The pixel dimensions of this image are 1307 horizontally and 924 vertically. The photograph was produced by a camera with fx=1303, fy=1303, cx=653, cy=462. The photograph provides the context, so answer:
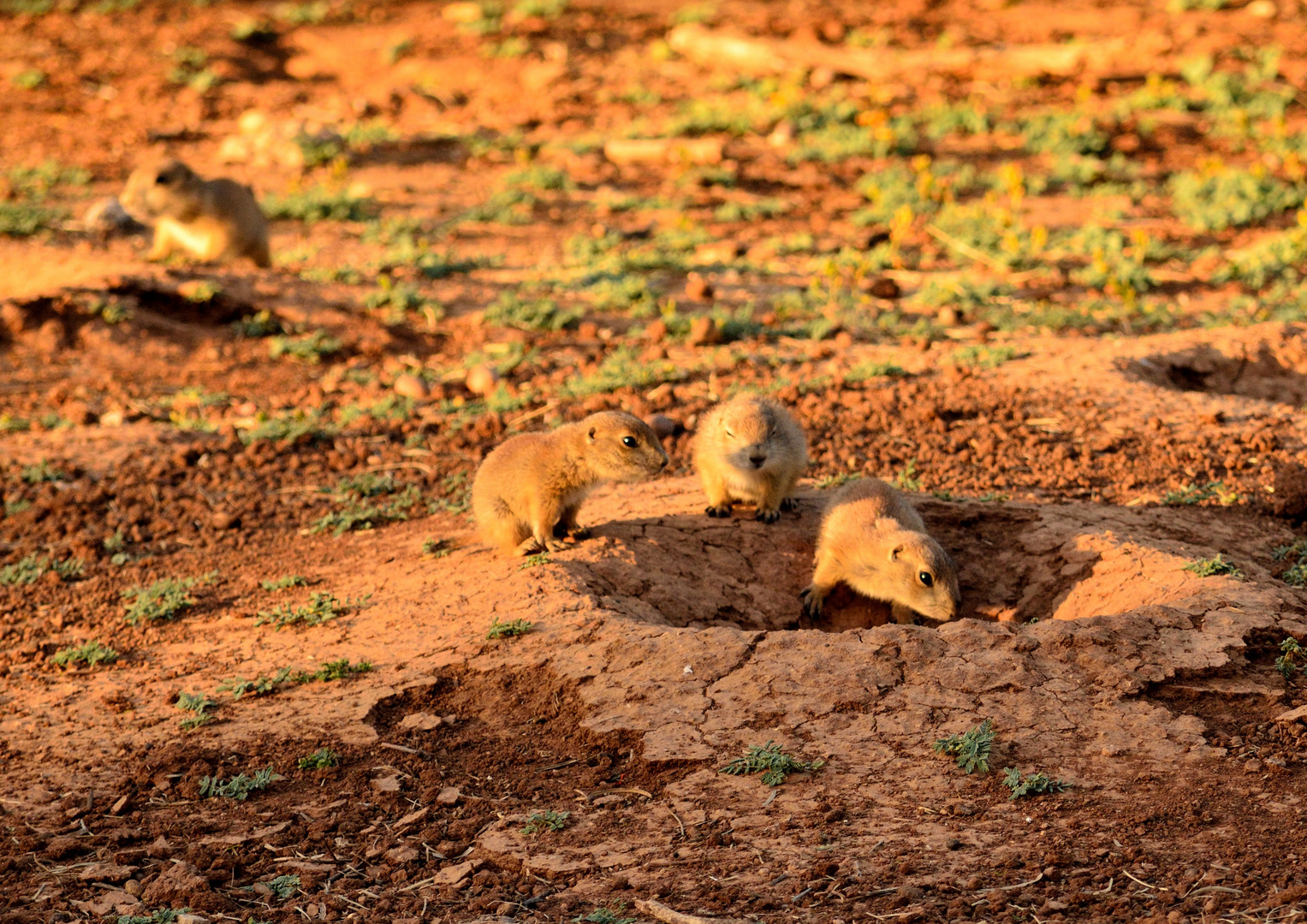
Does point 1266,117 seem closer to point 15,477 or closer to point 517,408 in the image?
point 517,408

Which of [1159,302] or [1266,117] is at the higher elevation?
[1266,117]

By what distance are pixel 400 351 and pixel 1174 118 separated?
9.33 metres

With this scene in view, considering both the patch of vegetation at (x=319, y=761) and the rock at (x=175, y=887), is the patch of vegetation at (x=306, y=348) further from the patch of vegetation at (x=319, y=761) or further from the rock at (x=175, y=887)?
the rock at (x=175, y=887)

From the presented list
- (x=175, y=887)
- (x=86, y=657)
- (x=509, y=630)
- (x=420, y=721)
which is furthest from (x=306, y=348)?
(x=175, y=887)

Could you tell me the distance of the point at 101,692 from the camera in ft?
18.4

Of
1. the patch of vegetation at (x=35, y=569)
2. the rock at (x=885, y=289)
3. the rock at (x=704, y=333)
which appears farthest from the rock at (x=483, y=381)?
the rock at (x=885, y=289)

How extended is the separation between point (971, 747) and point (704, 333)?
5.38m

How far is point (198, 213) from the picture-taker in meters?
11.3

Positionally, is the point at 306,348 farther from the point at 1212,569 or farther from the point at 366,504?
the point at 1212,569

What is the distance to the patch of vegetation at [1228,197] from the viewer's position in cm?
1186

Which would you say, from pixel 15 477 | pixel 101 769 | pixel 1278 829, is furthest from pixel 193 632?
pixel 1278 829

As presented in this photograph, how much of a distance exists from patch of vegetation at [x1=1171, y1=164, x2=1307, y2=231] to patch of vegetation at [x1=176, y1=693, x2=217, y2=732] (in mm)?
9859

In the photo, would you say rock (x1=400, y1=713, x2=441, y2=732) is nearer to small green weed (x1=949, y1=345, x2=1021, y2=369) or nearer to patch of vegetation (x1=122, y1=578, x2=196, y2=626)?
patch of vegetation (x1=122, y1=578, x2=196, y2=626)

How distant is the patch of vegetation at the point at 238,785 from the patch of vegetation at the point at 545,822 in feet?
3.46
